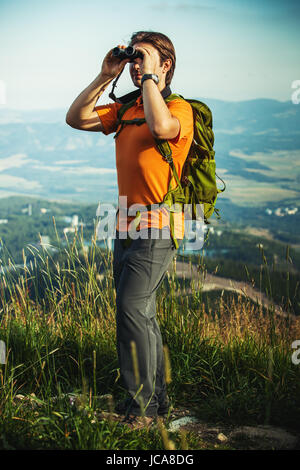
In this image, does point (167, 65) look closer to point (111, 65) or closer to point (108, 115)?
point (111, 65)

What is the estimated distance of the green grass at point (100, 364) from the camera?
1.89 metres

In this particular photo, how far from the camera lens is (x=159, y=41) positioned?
2.15m

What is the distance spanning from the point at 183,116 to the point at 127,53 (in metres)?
0.40

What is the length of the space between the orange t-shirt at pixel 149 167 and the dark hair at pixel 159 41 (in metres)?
0.25

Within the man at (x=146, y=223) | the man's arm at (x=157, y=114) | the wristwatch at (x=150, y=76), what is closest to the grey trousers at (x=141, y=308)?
the man at (x=146, y=223)

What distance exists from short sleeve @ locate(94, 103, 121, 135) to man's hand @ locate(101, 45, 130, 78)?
0.20 meters

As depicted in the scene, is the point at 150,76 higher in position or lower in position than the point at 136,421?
higher

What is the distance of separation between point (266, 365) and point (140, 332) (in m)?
0.91

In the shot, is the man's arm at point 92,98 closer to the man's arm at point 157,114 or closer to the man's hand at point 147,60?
the man's hand at point 147,60

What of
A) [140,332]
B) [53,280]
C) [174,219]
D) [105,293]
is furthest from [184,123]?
[53,280]

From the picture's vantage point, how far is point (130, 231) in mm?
2090

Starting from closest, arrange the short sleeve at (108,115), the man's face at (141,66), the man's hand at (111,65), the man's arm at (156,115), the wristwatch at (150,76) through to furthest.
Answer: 1. the man's arm at (156,115)
2. the wristwatch at (150,76)
3. the man's face at (141,66)
4. the man's hand at (111,65)
5. the short sleeve at (108,115)

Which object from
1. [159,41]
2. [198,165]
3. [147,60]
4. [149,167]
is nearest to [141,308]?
[149,167]
